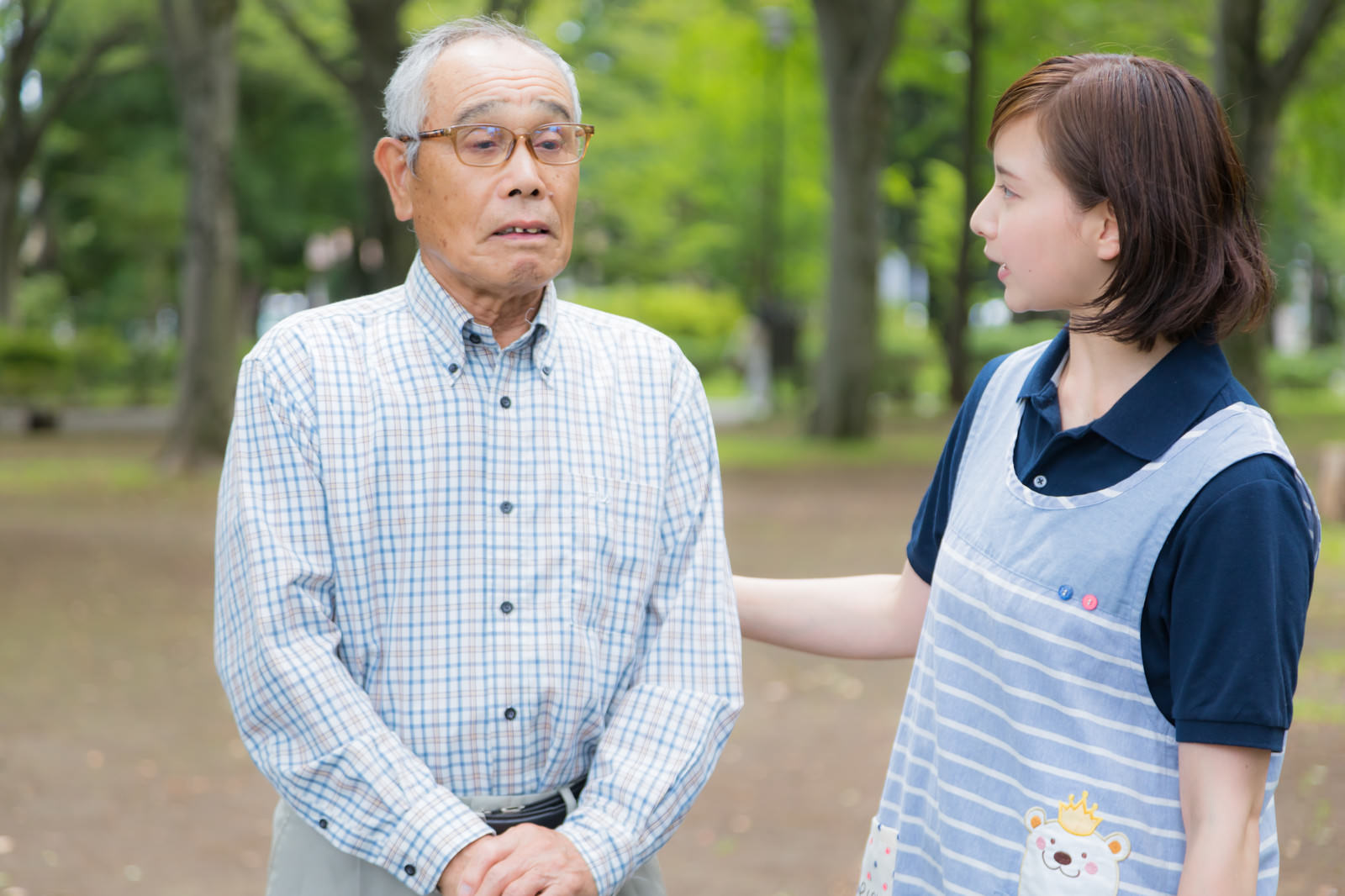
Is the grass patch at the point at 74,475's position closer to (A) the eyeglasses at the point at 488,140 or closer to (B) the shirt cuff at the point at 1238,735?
(A) the eyeglasses at the point at 488,140

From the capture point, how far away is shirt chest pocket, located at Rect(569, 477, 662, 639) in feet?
8.10

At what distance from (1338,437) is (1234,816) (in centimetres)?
2350

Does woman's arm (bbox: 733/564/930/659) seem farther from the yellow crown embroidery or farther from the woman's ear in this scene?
the woman's ear

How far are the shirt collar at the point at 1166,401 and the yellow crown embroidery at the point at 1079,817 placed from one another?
48 centimetres

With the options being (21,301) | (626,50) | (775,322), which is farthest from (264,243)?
(775,322)

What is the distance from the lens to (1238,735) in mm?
1893

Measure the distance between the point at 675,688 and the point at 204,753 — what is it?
5217 millimetres

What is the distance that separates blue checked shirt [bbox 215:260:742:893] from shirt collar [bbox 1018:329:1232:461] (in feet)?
2.52

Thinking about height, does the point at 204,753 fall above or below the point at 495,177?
below

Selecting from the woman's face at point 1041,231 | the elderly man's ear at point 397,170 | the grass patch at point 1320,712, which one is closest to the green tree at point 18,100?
the grass patch at point 1320,712

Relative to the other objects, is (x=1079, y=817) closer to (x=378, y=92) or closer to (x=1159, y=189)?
(x=1159, y=189)

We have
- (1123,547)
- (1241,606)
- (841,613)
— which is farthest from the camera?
(841,613)

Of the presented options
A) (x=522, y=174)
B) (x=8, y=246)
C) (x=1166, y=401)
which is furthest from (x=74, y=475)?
(x=1166, y=401)

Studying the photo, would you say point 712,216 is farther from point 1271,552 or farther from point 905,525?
point 1271,552
